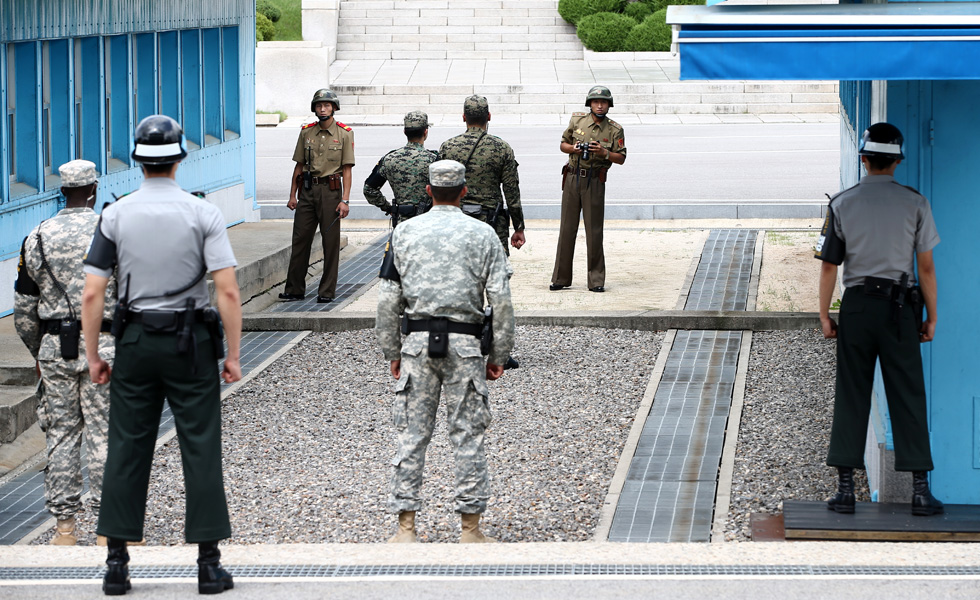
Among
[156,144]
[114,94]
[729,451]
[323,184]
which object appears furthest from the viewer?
[114,94]

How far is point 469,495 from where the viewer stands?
19.6 feet

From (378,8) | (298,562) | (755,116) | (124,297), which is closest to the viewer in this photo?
(124,297)

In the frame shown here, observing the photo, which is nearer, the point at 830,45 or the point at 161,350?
the point at 161,350

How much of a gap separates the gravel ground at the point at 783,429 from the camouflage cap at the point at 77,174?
3.35m

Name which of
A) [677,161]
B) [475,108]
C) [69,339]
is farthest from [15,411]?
[677,161]

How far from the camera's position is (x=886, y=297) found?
591cm

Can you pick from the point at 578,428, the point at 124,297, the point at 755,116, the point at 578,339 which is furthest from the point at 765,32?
the point at 755,116

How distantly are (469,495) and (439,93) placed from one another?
25.1 m

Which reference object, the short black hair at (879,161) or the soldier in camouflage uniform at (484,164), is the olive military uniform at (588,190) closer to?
the soldier in camouflage uniform at (484,164)

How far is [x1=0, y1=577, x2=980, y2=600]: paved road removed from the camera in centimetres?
504

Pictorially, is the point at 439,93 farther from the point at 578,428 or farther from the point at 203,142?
the point at 578,428

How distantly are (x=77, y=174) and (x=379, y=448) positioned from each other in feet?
8.52

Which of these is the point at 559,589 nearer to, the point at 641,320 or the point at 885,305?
the point at 885,305

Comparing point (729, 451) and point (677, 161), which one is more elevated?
point (677, 161)
